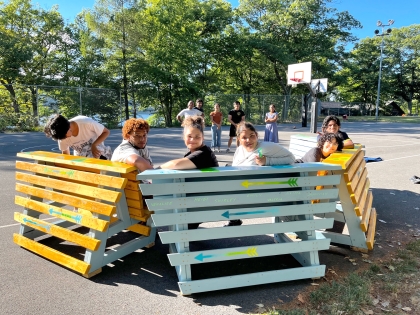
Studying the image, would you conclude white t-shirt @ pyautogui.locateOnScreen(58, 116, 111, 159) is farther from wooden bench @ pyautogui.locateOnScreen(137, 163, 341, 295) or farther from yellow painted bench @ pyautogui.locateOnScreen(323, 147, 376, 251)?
yellow painted bench @ pyautogui.locateOnScreen(323, 147, 376, 251)

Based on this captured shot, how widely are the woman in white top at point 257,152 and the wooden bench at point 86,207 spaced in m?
1.16

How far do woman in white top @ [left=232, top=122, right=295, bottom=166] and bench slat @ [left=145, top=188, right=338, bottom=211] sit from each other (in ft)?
1.08

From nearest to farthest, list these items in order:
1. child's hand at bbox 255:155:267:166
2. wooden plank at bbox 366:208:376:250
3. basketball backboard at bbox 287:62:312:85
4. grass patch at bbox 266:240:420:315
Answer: grass patch at bbox 266:240:420:315 → child's hand at bbox 255:155:267:166 → wooden plank at bbox 366:208:376:250 → basketball backboard at bbox 287:62:312:85

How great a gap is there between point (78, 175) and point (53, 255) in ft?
2.93

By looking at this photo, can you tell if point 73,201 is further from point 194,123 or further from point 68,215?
point 194,123

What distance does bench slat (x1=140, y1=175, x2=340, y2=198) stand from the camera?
2434mm

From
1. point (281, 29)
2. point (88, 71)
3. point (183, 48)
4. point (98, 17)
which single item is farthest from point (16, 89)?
point (281, 29)

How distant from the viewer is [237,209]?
2.67 meters

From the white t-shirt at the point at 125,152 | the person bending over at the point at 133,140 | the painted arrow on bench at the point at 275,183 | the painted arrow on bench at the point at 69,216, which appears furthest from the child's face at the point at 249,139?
the painted arrow on bench at the point at 69,216

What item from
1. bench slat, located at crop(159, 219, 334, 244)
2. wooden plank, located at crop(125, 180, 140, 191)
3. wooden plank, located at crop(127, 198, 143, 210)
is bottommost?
bench slat, located at crop(159, 219, 334, 244)

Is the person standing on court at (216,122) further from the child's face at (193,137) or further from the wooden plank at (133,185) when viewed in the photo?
the wooden plank at (133,185)

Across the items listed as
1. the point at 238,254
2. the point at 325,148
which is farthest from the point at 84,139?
the point at 325,148

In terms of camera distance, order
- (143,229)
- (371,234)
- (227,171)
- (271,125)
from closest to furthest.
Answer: (227,171) < (143,229) < (371,234) < (271,125)


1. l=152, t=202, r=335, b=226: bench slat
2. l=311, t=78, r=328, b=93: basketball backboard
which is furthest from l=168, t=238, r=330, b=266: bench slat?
l=311, t=78, r=328, b=93: basketball backboard
